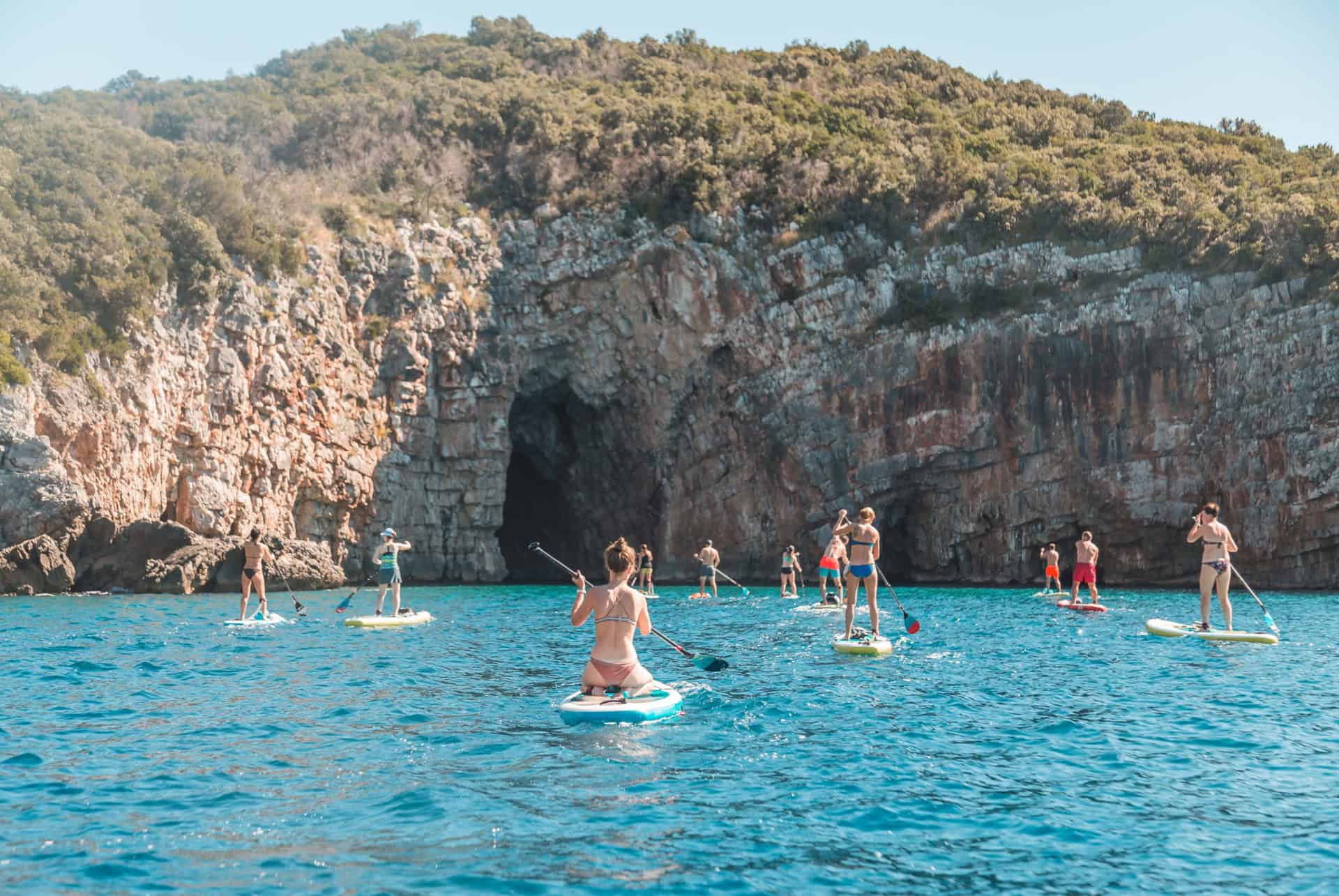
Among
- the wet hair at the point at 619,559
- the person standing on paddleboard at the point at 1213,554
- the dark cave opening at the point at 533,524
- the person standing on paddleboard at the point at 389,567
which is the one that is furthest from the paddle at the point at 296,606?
the person standing on paddleboard at the point at 1213,554

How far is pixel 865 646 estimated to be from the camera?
18859mm

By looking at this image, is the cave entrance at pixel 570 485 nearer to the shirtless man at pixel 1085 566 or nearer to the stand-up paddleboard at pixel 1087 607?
the shirtless man at pixel 1085 566

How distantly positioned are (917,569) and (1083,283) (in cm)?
1330

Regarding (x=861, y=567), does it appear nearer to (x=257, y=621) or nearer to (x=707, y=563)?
(x=257, y=621)

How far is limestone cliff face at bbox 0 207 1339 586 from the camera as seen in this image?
137 feet

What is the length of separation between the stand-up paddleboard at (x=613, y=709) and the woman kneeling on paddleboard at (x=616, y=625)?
170mm

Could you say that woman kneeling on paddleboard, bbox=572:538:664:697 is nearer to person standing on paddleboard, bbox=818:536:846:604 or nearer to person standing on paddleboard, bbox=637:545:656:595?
person standing on paddleboard, bbox=818:536:846:604

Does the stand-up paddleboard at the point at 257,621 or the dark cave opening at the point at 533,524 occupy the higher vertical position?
the dark cave opening at the point at 533,524

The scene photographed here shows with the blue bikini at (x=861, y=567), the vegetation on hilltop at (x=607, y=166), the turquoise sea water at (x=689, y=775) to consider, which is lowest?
the turquoise sea water at (x=689, y=775)

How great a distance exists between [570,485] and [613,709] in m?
47.2

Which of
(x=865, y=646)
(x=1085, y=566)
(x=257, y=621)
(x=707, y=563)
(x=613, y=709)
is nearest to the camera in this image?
(x=613, y=709)

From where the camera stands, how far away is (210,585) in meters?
41.6

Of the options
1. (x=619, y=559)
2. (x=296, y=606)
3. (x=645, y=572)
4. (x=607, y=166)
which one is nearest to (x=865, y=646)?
(x=619, y=559)

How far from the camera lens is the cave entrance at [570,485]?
55812 mm
